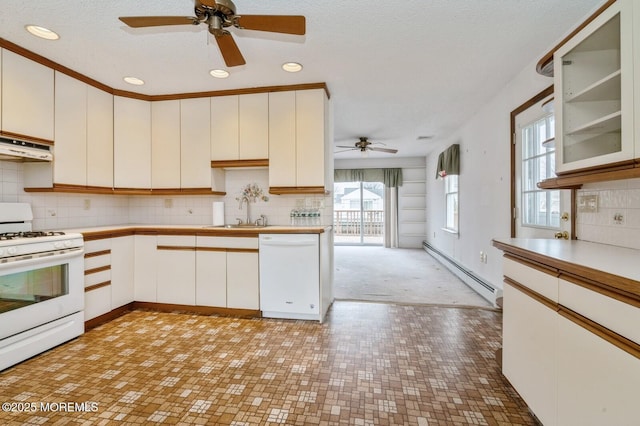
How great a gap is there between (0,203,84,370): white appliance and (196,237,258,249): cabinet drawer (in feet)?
3.22

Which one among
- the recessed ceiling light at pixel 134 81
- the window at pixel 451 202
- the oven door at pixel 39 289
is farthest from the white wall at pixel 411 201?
the oven door at pixel 39 289

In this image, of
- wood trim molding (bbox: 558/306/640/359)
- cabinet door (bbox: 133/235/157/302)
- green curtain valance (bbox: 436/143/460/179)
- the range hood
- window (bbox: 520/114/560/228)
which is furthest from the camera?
green curtain valance (bbox: 436/143/460/179)

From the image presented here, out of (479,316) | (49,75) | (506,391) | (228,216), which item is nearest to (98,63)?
(49,75)

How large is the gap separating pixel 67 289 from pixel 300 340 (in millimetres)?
1945

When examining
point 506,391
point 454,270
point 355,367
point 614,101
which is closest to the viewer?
point 614,101

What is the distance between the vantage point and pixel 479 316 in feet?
9.79

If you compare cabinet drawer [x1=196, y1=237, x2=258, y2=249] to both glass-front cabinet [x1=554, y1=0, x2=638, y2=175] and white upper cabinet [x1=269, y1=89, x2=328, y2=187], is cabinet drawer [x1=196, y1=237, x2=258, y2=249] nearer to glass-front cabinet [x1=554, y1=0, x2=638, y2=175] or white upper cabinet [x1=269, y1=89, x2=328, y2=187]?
white upper cabinet [x1=269, y1=89, x2=328, y2=187]

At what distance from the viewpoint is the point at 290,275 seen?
2871 millimetres

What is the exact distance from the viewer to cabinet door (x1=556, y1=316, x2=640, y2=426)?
3.01 feet

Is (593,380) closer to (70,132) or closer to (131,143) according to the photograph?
(70,132)

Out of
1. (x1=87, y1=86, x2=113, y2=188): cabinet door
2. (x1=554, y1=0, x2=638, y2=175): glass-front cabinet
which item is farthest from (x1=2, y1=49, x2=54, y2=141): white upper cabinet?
(x1=554, y1=0, x2=638, y2=175): glass-front cabinet

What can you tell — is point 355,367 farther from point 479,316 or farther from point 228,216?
point 228,216

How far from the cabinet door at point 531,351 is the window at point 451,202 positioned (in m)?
3.85

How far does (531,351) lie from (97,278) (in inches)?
134
